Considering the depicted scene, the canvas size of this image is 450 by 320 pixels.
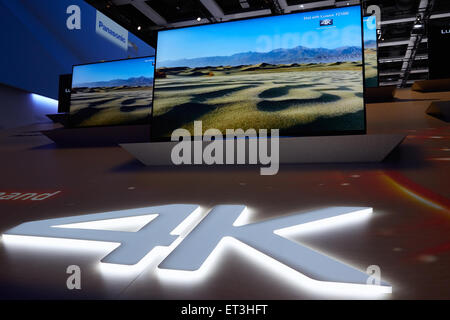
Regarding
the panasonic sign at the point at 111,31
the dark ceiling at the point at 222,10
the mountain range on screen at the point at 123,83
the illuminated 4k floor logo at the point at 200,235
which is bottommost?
the illuminated 4k floor logo at the point at 200,235

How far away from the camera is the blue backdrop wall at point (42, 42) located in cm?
455

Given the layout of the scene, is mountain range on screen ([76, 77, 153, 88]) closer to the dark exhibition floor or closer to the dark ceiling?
the dark exhibition floor

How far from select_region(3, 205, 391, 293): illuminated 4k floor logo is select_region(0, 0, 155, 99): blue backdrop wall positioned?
497 cm

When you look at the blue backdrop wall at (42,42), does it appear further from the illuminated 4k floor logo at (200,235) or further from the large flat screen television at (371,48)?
the illuminated 4k floor logo at (200,235)

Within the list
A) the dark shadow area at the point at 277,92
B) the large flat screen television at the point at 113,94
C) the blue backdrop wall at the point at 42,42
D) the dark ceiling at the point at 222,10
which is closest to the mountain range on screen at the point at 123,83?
the large flat screen television at the point at 113,94

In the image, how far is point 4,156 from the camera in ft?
4.74

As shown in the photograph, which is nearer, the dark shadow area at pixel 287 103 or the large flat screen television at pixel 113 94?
the dark shadow area at pixel 287 103

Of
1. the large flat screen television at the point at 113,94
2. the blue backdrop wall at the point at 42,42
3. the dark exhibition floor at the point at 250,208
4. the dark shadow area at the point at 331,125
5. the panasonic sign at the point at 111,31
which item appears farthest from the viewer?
the panasonic sign at the point at 111,31

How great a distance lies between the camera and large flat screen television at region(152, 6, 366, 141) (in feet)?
3.10

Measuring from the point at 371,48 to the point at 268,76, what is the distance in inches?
54.7

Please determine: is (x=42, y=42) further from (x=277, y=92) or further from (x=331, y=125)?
(x=331, y=125)

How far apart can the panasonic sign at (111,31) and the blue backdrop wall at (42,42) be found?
7.0 inches

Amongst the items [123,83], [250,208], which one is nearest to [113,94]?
[123,83]

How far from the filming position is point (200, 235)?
0.47m
